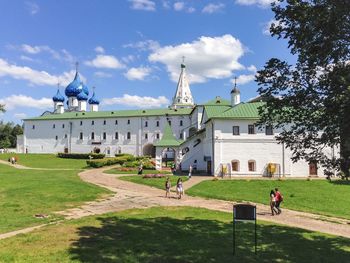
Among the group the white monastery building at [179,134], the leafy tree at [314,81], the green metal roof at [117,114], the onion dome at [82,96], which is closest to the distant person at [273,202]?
the leafy tree at [314,81]

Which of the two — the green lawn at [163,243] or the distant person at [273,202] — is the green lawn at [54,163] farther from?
the green lawn at [163,243]

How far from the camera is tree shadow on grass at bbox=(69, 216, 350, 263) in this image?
33.4 ft

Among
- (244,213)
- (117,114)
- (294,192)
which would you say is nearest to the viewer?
(244,213)

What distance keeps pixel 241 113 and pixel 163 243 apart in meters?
28.1

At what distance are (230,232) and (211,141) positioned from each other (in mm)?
25211

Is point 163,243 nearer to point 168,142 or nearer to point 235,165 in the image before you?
point 235,165

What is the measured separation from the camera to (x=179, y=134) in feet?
236

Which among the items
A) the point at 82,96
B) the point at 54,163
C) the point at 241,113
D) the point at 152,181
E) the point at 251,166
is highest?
the point at 82,96

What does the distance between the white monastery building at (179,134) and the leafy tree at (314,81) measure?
75.5 ft

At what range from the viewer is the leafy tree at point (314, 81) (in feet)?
32.1

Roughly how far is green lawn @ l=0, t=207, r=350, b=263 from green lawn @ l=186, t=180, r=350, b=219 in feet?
26.6

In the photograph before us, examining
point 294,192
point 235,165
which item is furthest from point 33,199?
point 235,165

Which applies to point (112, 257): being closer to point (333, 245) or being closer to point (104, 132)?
point (333, 245)

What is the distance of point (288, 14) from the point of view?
11.1 metres
